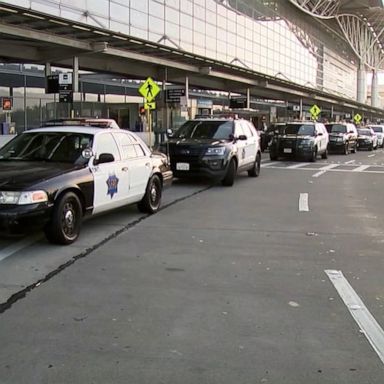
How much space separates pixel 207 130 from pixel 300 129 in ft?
36.3

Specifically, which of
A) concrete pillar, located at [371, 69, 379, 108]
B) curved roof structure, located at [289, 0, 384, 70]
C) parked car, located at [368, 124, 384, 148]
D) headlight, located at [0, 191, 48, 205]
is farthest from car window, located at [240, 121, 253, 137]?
concrete pillar, located at [371, 69, 379, 108]

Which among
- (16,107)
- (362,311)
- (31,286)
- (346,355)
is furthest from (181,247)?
(16,107)

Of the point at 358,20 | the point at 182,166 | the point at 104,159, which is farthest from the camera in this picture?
the point at 358,20

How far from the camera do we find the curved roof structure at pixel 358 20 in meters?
76.6

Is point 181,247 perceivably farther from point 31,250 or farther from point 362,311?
point 362,311

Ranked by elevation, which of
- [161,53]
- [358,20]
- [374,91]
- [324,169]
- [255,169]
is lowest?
[324,169]

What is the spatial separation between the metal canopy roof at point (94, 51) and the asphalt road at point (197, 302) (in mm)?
12668

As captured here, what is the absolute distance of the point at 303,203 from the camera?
1238 centimetres

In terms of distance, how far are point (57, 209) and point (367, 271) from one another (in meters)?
3.85

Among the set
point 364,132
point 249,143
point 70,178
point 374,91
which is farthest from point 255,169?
point 374,91

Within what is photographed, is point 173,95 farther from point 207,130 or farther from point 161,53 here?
point 207,130

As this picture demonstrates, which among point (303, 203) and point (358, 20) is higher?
point (358, 20)

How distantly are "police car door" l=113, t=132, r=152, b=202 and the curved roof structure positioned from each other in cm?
→ 6162

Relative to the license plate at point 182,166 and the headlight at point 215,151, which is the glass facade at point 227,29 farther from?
the headlight at point 215,151
